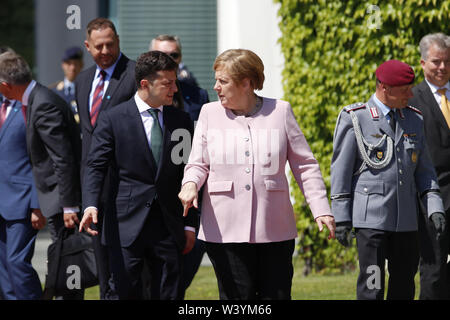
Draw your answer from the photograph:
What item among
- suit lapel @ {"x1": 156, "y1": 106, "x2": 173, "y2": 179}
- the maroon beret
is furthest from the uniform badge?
suit lapel @ {"x1": 156, "y1": 106, "x2": 173, "y2": 179}

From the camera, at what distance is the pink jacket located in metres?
5.44

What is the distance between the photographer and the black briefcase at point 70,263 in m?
7.23

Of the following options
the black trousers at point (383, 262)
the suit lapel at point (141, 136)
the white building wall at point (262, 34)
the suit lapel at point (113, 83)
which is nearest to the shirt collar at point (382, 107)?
the black trousers at point (383, 262)

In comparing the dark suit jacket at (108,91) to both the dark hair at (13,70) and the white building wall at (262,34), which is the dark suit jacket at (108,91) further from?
the white building wall at (262,34)

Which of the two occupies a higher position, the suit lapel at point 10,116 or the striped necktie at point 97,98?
the striped necktie at point 97,98

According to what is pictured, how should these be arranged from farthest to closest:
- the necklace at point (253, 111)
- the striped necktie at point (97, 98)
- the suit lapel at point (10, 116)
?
the suit lapel at point (10, 116), the striped necktie at point (97, 98), the necklace at point (253, 111)

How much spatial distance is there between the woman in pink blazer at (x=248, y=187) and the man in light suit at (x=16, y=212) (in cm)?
235

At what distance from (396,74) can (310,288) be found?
3279 millimetres

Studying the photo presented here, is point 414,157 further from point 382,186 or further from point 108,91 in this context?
point 108,91

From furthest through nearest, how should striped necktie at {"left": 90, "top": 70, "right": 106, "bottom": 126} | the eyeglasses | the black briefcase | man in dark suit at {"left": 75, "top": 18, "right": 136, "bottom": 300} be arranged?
the eyeglasses, the black briefcase, striped necktie at {"left": 90, "top": 70, "right": 106, "bottom": 126}, man in dark suit at {"left": 75, "top": 18, "right": 136, "bottom": 300}

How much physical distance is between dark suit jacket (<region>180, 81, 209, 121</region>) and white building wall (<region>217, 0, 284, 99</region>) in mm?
3280

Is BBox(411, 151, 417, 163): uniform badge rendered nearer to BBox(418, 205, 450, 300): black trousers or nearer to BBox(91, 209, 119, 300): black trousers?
BBox(418, 205, 450, 300): black trousers

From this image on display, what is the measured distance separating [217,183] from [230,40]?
6.46 meters

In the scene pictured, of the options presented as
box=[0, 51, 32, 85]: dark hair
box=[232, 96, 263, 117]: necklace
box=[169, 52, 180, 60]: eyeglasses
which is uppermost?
box=[169, 52, 180, 60]: eyeglasses
